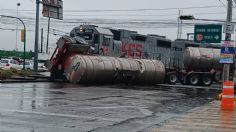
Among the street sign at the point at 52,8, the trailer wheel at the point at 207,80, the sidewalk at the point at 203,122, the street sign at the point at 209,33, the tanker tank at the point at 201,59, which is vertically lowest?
the trailer wheel at the point at 207,80

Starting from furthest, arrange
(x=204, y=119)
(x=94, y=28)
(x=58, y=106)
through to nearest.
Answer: (x=94, y=28) < (x=58, y=106) < (x=204, y=119)

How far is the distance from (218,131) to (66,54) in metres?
24.2

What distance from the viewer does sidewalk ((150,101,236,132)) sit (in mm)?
12625

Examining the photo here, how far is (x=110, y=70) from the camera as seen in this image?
35094mm

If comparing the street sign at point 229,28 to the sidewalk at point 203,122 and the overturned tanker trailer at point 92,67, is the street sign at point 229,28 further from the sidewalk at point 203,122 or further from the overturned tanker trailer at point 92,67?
the overturned tanker trailer at point 92,67

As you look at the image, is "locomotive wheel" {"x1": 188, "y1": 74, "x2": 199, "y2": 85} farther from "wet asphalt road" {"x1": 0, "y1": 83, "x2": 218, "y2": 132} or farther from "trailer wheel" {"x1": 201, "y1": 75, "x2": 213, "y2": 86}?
"wet asphalt road" {"x1": 0, "y1": 83, "x2": 218, "y2": 132}

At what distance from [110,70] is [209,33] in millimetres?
10993

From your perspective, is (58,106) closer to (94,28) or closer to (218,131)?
(218,131)

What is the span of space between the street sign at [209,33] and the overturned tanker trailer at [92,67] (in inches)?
373

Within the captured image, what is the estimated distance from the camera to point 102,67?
34.1m

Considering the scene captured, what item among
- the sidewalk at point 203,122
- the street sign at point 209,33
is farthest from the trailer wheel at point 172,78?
the sidewalk at point 203,122

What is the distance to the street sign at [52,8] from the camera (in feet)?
150

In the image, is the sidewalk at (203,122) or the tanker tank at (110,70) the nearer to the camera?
the sidewalk at (203,122)

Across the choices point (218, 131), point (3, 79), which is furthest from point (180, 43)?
point (218, 131)
